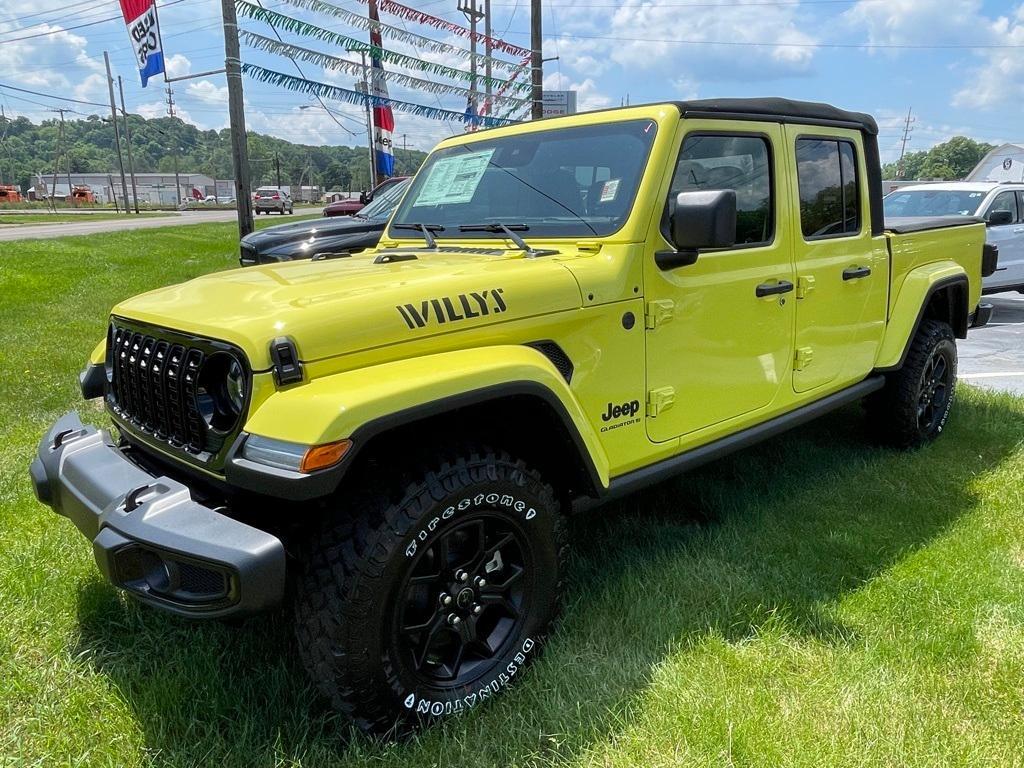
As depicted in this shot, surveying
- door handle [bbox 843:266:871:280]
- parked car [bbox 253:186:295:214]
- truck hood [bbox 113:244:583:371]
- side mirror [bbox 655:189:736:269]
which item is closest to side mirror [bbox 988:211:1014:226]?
door handle [bbox 843:266:871:280]

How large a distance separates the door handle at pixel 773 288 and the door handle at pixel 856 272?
548mm

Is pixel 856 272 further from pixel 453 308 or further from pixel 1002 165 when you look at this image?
pixel 1002 165

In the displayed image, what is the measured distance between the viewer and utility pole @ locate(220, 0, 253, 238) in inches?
356

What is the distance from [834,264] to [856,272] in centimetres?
22

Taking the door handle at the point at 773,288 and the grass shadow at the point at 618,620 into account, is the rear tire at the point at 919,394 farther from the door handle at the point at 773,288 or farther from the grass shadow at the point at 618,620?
the door handle at the point at 773,288

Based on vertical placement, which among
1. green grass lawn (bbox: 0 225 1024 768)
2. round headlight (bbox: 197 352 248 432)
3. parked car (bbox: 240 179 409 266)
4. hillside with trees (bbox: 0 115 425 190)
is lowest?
green grass lawn (bbox: 0 225 1024 768)

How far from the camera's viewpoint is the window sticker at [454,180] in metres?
3.50

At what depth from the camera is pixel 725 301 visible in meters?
3.13

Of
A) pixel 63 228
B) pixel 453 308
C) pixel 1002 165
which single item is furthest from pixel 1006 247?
pixel 63 228

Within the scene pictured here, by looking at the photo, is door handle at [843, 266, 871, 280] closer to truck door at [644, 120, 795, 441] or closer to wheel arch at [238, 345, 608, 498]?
truck door at [644, 120, 795, 441]

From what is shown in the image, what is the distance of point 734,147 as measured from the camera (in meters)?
3.29

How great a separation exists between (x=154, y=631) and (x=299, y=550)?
95 centimetres

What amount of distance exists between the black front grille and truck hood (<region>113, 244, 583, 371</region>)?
3.2 inches

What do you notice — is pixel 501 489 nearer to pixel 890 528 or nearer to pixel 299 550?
pixel 299 550
